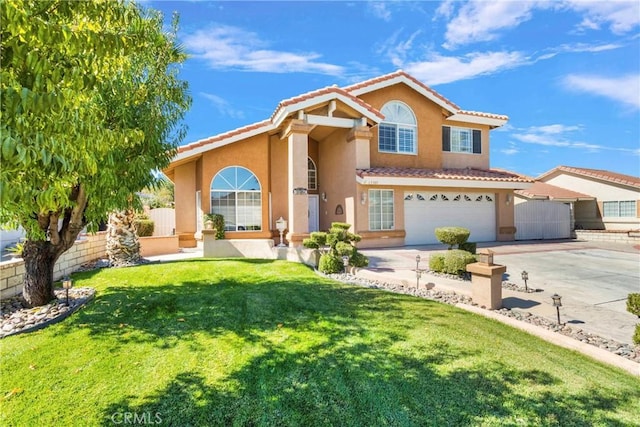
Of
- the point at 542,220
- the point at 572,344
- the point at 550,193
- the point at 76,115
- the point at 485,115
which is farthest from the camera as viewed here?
the point at 550,193

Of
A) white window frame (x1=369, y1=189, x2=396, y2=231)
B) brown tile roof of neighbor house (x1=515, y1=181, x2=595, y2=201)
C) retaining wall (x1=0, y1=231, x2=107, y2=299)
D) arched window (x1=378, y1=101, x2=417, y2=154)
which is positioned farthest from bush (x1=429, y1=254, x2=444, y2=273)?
brown tile roof of neighbor house (x1=515, y1=181, x2=595, y2=201)

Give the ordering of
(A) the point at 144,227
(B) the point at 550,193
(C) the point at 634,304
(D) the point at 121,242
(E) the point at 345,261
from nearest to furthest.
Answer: (C) the point at 634,304 → (E) the point at 345,261 → (D) the point at 121,242 → (A) the point at 144,227 → (B) the point at 550,193

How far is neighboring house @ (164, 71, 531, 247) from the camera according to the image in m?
15.9

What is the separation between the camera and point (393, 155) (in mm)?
18938

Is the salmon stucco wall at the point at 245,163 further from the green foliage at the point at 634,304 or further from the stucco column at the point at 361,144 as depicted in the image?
the green foliage at the point at 634,304

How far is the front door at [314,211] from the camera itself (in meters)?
19.7

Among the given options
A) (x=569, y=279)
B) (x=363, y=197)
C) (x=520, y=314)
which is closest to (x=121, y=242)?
(x=363, y=197)

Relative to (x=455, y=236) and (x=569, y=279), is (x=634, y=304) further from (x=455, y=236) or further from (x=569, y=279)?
(x=455, y=236)

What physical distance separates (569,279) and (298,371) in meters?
10.1

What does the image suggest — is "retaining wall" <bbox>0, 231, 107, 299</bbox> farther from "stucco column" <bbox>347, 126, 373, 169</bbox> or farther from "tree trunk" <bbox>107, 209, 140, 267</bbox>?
"stucco column" <bbox>347, 126, 373, 169</bbox>

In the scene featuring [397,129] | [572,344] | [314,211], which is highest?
[397,129]

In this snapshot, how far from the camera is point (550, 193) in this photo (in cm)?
2709

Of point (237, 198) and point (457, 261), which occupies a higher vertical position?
point (237, 198)

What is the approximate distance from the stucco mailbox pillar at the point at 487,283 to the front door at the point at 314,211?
12.6m
